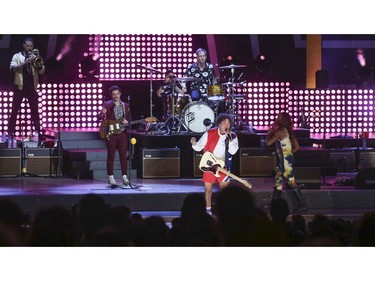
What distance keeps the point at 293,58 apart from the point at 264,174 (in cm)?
460

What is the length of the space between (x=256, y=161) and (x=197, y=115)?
4.62 feet

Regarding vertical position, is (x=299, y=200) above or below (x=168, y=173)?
below

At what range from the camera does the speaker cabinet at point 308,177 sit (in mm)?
14750

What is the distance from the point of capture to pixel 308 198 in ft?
47.8

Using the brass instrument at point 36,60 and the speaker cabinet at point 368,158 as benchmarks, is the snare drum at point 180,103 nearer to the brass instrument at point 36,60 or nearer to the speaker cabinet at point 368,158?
the brass instrument at point 36,60

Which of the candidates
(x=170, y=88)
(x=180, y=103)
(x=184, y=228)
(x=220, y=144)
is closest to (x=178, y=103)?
(x=180, y=103)

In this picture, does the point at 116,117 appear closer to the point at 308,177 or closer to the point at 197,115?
the point at 197,115

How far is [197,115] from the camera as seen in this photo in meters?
16.5

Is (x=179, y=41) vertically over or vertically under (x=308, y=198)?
over

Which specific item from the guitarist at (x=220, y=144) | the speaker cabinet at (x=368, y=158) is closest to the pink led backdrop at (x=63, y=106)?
the speaker cabinet at (x=368, y=158)

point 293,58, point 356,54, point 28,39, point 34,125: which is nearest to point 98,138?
point 34,125

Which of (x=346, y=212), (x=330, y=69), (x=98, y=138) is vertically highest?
Result: (x=330, y=69)

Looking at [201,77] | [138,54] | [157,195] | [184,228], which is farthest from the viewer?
[138,54]

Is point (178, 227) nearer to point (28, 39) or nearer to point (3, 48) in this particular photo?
point (28, 39)
